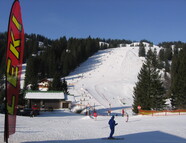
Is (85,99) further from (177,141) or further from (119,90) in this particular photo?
(177,141)

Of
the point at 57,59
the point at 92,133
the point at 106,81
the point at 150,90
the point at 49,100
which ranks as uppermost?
the point at 57,59

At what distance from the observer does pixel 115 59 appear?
11394 centimetres

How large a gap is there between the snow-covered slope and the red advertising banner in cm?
3765

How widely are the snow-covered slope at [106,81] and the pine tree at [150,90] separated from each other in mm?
5981

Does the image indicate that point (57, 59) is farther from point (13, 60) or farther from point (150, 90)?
point (13, 60)

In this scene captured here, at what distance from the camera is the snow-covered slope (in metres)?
54.9

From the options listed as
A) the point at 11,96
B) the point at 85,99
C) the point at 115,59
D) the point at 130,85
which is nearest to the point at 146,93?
the point at 85,99

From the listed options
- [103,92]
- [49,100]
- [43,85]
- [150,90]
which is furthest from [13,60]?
[43,85]

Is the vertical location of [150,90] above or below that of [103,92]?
above

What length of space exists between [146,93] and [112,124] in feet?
105

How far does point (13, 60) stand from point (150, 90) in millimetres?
38025

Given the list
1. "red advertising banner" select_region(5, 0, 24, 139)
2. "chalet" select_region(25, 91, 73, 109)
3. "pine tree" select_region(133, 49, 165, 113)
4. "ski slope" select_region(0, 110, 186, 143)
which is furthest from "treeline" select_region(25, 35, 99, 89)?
"red advertising banner" select_region(5, 0, 24, 139)

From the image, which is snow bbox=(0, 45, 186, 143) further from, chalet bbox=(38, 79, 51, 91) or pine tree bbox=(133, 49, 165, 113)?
chalet bbox=(38, 79, 51, 91)

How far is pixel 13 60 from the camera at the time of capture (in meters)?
8.47
